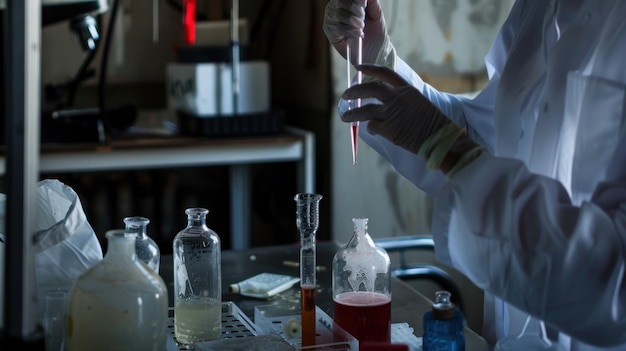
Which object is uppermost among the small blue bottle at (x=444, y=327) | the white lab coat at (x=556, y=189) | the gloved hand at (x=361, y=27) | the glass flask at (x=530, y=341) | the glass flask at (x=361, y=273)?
the gloved hand at (x=361, y=27)

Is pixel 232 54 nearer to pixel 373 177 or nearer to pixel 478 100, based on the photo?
pixel 373 177

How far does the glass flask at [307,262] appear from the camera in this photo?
3.98 feet

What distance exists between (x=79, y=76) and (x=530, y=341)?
237 cm

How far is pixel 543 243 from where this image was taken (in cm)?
105

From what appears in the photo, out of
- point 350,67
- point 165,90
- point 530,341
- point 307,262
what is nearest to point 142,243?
point 307,262

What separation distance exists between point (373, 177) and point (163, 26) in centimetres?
121

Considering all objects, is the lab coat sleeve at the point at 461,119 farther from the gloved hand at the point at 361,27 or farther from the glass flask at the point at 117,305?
the glass flask at the point at 117,305

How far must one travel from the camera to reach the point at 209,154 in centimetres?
310

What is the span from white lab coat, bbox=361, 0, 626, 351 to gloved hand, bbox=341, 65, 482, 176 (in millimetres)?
34

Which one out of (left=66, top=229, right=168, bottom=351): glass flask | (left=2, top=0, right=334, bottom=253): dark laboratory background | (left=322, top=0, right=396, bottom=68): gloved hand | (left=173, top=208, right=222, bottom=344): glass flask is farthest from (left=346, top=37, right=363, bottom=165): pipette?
(left=2, top=0, right=334, bottom=253): dark laboratory background

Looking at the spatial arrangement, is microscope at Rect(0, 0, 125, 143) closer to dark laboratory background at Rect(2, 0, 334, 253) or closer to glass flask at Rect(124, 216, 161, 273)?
dark laboratory background at Rect(2, 0, 334, 253)

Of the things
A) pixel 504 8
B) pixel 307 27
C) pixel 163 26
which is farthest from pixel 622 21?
pixel 163 26

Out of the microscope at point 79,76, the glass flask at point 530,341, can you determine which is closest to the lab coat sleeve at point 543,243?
the glass flask at point 530,341

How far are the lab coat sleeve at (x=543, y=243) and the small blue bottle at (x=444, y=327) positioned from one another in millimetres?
54
